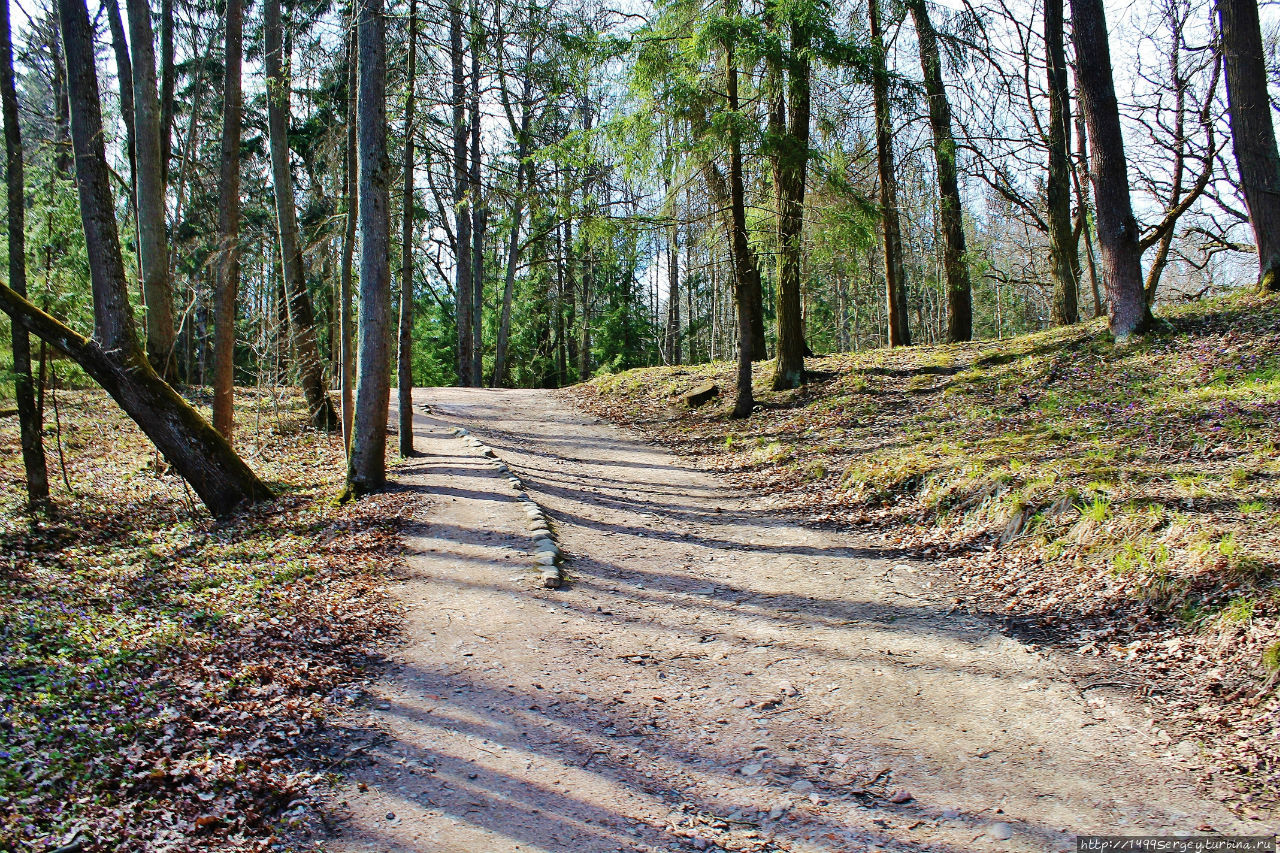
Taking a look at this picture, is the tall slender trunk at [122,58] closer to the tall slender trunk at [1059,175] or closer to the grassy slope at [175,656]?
the grassy slope at [175,656]

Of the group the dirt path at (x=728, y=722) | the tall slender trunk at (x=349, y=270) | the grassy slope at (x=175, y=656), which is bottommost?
the dirt path at (x=728, y=722)

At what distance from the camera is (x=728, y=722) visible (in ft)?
13.2

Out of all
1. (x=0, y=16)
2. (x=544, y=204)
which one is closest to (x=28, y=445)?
(x=0, y=16)

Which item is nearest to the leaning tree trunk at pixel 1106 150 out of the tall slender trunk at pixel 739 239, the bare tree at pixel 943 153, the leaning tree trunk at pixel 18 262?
the bare tree at pixel 943 153

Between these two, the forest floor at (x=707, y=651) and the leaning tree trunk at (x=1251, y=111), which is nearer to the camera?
the forest floor at (x=707, y=651)

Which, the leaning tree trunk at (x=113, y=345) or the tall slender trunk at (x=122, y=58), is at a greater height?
the tall slender trunk at (x=122, y=58)

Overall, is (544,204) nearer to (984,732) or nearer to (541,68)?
(541,68)

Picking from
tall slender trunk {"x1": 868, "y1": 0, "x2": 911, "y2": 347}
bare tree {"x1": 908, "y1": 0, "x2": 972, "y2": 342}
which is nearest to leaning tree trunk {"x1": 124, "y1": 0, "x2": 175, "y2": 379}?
tall slender trunk {"x1": 868, "y1": 0, "x2": 911, "y2": 347}

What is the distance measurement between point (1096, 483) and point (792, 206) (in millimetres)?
7030

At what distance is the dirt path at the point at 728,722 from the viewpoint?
3.13 metres

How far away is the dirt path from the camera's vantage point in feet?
10.3

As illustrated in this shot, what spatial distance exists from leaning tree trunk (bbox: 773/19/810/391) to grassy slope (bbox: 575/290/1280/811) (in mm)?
753

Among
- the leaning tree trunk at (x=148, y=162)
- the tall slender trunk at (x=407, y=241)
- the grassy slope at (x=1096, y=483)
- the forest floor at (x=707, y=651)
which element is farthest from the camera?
the leaning tree trunk at (x=148, y=162)

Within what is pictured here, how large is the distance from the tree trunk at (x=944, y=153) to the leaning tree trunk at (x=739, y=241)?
384 centimetres
